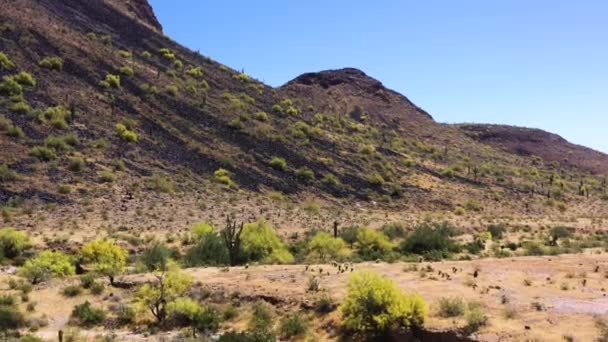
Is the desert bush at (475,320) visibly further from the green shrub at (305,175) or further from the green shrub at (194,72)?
the green shrub at (194,72)

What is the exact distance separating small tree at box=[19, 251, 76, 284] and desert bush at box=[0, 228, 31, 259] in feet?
10.7

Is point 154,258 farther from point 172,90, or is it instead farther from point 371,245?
point 172,90

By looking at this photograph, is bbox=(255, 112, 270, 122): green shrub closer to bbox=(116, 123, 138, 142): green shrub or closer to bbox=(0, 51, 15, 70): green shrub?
bbox=(116, 123, 138, 142): green shrub

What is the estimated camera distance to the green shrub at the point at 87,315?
54.9 ft

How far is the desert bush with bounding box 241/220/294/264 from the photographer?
81.7 ft

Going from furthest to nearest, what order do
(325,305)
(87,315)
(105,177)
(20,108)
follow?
(20,108), (105,177), (87,315), (325,305)

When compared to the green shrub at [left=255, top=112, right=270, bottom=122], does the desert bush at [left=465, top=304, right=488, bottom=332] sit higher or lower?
lower

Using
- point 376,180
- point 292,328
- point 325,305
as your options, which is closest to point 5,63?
point 376,180

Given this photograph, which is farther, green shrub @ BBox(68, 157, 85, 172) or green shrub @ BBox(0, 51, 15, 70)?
green shrub @ BBox(0, 51, 15, 70)

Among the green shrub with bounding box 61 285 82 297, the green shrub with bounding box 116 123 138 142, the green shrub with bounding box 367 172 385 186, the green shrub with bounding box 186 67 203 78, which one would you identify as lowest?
the green shrub with bounding box 61 285 82 297

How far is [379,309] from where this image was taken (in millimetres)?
14617

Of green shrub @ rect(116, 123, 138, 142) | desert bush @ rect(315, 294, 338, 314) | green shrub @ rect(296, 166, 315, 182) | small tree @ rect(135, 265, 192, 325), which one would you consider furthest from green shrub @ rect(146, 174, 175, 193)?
desert bush @ rect(315, 294, 338, 314)

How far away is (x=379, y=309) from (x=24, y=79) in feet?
122

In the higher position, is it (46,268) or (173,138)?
(173,138)
